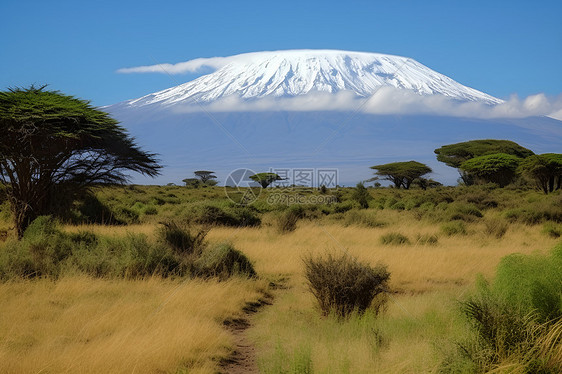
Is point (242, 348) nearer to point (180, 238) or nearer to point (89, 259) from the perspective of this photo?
point (89, 259)

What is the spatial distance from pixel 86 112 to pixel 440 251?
1139 cm

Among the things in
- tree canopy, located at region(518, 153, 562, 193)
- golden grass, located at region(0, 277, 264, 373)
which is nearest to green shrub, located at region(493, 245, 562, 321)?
golden grass, located at region(0, 277, 264, 373)

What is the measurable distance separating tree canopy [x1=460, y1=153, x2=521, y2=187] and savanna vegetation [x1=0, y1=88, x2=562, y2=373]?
31.3 m

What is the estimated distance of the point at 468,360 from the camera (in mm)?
5184

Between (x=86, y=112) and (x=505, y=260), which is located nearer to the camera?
(x=505, y=260)

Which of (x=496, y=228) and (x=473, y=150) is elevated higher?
(x=473, y=150)

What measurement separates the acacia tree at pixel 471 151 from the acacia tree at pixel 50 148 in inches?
1956

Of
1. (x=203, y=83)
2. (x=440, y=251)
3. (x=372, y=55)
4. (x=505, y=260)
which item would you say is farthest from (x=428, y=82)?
(x=505, y=260)

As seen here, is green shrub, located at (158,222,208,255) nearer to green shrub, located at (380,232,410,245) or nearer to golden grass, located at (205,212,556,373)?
golden grass, located at (205,212,556,373)

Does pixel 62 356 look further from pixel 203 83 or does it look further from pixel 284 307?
pixel 203 83

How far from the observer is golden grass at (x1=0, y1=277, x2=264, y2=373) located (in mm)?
5779

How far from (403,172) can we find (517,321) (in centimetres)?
6126

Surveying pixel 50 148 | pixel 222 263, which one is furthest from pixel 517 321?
pixel 50 148

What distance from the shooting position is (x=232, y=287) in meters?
9.95
